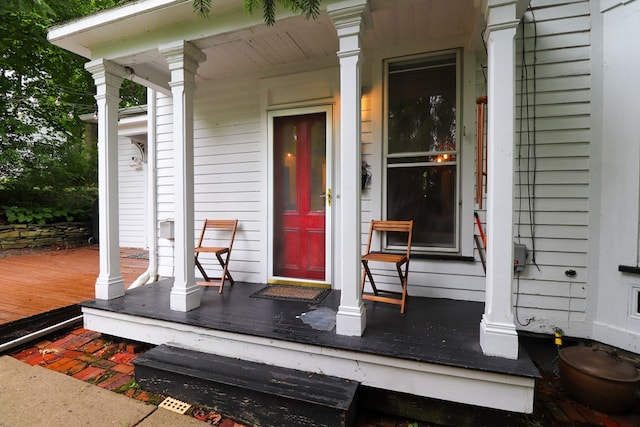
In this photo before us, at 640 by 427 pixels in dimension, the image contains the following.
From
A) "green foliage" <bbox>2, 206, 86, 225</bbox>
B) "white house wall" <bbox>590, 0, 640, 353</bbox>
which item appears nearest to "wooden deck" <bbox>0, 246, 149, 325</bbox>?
"green foliage" <bbox>2, 206, 86, 225</bbox>

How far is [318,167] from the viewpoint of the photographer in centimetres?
326

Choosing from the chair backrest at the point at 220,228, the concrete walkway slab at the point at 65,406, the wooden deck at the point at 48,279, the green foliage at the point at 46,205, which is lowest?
the concrete walkway slab at the point at 65,406

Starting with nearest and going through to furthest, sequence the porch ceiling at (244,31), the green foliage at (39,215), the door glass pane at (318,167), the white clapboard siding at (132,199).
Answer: the porch ceiling at (244,31)
the door glass pane at (318,167)
the green foliage at (39,215)
the white clapboard siding at (132,199)

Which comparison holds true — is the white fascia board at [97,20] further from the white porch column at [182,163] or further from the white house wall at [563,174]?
the white house wall at [563,174]

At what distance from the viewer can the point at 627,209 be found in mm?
2141

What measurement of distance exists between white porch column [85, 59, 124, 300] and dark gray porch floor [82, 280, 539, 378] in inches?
7.4

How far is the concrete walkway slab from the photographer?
1686 mm

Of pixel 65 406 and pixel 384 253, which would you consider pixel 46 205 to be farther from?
pixel 384 253

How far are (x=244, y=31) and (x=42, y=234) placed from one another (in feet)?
23.2

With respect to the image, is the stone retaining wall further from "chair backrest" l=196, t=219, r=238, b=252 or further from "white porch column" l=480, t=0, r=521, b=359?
"white porch column" l=480, t=0, r=521, b=359

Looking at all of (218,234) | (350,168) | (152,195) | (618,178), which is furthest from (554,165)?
(152,195)

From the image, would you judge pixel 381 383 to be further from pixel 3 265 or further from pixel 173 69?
pixel 3 265

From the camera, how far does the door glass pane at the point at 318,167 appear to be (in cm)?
321

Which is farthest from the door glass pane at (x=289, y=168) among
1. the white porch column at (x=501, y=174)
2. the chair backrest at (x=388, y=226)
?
the white porch column at (x=501, y=174)
